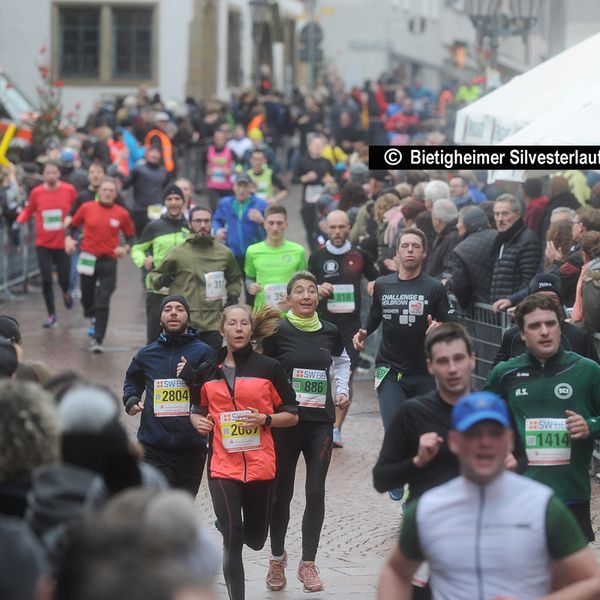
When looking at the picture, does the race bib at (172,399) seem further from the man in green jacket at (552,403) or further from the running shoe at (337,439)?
the running shoe at (337,439)

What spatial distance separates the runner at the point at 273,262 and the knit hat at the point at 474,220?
1368 millimetres

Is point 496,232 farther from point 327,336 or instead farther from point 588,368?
point 588,368

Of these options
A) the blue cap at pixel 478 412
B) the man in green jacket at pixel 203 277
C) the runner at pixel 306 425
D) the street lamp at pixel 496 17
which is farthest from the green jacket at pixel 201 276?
the street lamp at pixel 496 17

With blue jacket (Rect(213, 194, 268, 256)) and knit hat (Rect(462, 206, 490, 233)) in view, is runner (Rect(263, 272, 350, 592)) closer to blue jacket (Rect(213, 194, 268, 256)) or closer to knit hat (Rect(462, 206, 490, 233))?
knit hat (Rect(462, 206, 490, 233))

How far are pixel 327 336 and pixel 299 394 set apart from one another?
1.52 ft

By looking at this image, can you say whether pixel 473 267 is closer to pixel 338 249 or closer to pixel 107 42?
pixel 338 249

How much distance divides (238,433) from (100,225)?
855cm

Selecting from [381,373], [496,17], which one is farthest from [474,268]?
[496,17]

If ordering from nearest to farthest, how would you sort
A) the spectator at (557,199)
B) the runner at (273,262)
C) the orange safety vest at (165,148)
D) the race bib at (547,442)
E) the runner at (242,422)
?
the race bib at (547,442)
the runner at (242,422)
the runner at (273,262)
the spectator at (557,199)
the orange safety vest at (165,148)

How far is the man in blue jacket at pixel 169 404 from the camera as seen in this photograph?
879 centimetres

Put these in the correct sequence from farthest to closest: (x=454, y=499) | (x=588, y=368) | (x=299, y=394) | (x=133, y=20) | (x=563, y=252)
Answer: (x=133, y=20) < (x=563, y=252) < (x=299, y=394) < (x=588, y=368) < (x=454, y=499)

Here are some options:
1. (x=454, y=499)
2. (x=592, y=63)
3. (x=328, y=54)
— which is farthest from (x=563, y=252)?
(x=328, y=54)

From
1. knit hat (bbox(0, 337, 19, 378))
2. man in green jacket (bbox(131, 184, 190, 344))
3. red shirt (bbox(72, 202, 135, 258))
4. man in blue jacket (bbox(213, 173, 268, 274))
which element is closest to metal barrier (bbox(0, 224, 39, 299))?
red shirt (bbox(72, 202, 135, 258))

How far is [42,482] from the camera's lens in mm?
4379
